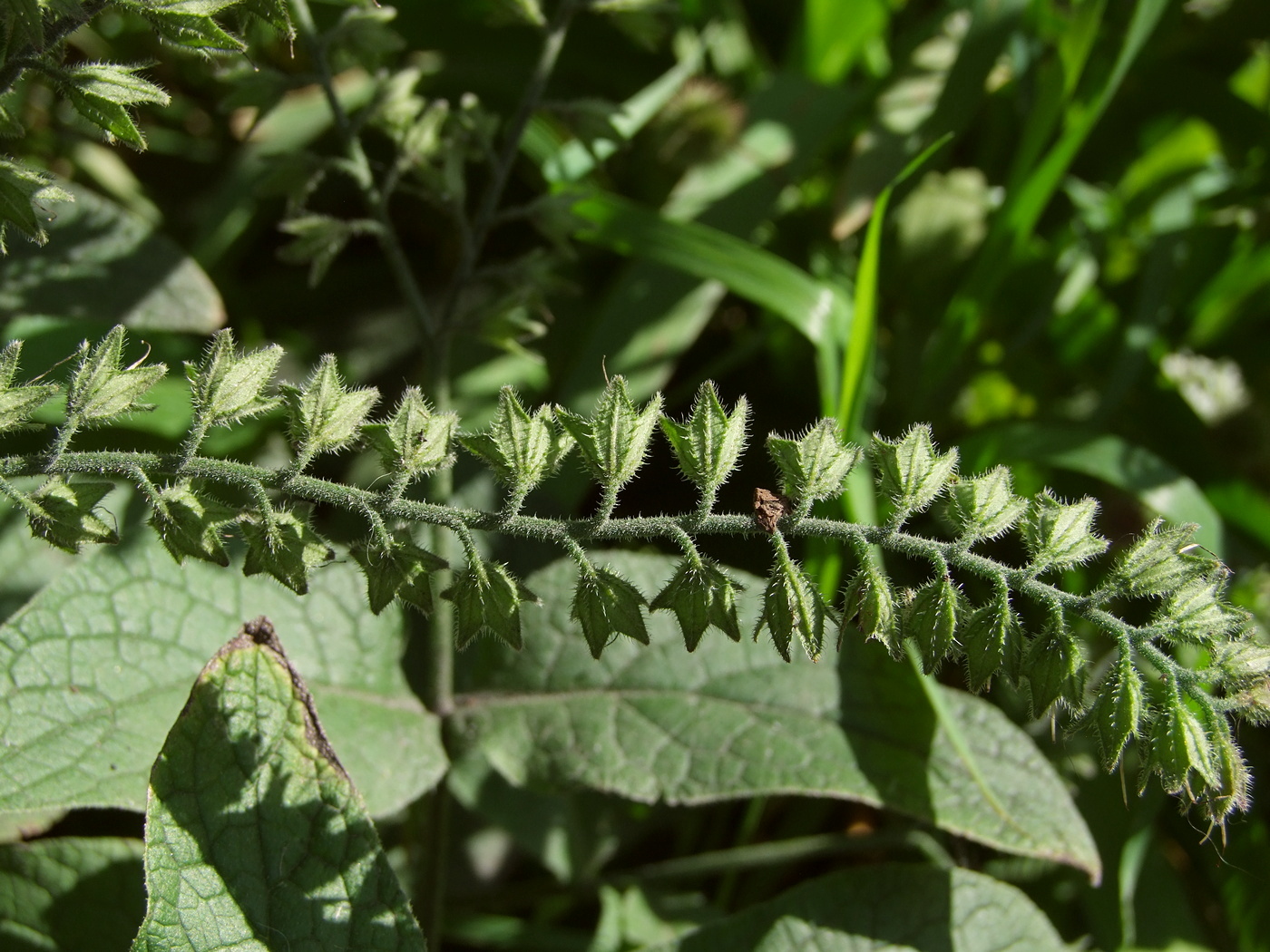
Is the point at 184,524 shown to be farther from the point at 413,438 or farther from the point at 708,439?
the point at 708,439

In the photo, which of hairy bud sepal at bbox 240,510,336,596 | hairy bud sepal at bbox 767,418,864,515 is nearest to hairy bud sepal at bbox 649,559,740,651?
hairy bud sepal at bbox 767,418,864,515

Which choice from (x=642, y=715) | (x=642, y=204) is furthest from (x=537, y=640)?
(x=642, y=204)

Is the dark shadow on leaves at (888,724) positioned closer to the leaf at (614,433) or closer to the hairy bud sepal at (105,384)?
the leaf at (614,433)

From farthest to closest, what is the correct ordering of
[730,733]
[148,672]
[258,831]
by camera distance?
1. [730,733]
2. [148,672]
3. [258,831]

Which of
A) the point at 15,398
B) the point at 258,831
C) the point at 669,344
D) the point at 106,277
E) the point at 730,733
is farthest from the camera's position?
the point at 669,344

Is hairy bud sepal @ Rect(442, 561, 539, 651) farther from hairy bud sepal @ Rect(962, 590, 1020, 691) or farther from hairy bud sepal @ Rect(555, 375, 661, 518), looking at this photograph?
hairy bud sepal @ Rect(962, 590, 1020, 691)

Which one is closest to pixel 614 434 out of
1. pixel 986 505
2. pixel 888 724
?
pixel 986 505

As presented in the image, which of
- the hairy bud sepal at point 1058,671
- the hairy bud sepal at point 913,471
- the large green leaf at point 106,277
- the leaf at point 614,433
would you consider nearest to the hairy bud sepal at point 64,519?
the leaf at point 614,433
